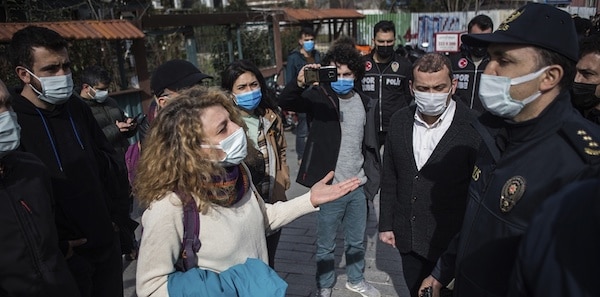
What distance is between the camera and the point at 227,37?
10.5 metres

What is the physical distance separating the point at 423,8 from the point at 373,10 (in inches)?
197

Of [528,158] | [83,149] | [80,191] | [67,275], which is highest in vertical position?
[528,158]

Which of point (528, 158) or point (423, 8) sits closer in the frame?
point (528, 158)

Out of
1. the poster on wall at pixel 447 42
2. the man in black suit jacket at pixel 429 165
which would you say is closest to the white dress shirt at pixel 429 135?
the man in black suit jacket at pixel 429 165

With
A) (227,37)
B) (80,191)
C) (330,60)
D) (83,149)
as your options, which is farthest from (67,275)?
(227,37)

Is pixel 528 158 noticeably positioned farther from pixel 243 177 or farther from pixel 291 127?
pixel 291 127

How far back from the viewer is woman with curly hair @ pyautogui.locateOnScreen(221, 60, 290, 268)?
2883mm

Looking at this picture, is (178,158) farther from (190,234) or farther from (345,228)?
(345,228)

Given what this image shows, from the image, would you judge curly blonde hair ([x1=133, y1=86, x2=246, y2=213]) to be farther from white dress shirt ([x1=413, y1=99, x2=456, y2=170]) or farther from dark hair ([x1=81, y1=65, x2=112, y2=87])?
dark hair ([x1=81, y1=65, x2=112, y2=87])

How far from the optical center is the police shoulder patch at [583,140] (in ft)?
4.51

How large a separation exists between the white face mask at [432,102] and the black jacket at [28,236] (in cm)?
202

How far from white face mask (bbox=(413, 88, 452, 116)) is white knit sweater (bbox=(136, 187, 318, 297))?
1.14 metres

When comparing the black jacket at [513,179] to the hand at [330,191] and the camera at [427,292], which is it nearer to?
the camera at [427,292]

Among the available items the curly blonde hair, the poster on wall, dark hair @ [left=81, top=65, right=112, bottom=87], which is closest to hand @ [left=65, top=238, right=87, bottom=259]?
the curly blonde hair
